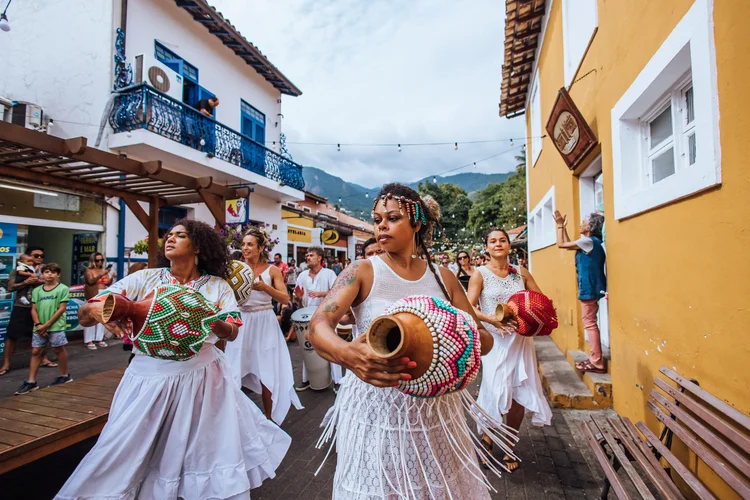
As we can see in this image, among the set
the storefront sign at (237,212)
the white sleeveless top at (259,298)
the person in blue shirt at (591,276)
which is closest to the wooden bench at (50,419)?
the white sleeveless top at (259,298)

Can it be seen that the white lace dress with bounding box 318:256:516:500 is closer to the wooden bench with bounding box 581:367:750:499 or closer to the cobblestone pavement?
the wooden bench with bounding box 581:367:750:499

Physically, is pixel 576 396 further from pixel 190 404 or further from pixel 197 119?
pixel 197 119

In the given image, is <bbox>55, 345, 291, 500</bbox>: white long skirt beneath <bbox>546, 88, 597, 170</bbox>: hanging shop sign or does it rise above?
beneath

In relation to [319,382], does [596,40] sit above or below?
above

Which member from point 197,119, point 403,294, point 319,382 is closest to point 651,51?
point 403,294

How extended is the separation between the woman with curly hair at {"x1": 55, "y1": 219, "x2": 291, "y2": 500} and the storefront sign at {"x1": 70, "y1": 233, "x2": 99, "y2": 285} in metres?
7.25

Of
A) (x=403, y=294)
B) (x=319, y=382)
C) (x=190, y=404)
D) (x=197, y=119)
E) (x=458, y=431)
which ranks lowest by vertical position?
(x=319, y=382)

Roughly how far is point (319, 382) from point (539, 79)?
718 centimetres

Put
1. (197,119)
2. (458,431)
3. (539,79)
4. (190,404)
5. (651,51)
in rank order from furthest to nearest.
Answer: (197,119) < (539,79) < (651,51) < (190,404) < (458,431)

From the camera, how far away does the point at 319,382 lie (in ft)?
16.0

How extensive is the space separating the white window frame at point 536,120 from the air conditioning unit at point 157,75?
8350 millimetres

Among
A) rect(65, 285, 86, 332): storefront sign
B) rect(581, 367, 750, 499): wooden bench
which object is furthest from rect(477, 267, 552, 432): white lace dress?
rect(65, 285, 86, 332): storefront sign

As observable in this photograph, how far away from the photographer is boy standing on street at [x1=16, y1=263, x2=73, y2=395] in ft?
16.6

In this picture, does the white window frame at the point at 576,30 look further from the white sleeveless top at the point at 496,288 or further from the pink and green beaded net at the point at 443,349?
the pink and green beaded net at the point at 443,349
